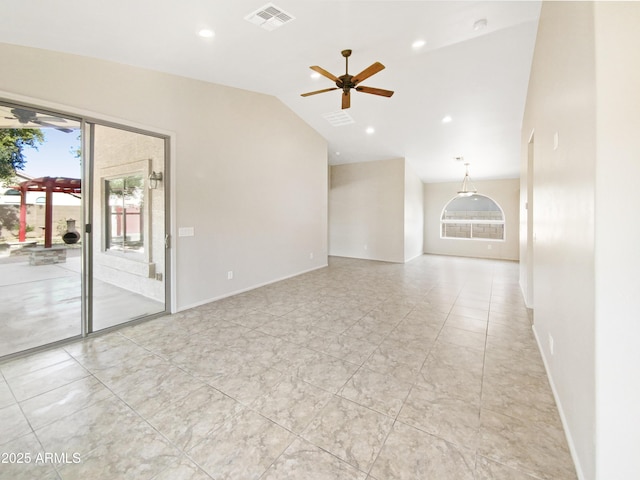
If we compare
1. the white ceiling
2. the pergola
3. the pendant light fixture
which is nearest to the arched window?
the pendant light fixture

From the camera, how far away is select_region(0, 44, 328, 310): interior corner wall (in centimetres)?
270

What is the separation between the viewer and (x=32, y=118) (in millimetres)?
2568

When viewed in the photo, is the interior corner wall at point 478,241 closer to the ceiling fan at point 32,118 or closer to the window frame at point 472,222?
the window frame at point 472,222

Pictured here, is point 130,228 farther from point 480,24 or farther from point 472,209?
point 472,209

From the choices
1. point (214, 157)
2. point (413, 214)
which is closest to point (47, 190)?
point (214, 157)

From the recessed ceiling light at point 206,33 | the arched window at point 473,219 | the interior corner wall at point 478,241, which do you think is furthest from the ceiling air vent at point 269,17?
the arched window at point 473,219

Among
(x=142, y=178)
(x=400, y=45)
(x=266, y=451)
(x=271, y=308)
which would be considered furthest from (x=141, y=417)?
(x=400, y=45)

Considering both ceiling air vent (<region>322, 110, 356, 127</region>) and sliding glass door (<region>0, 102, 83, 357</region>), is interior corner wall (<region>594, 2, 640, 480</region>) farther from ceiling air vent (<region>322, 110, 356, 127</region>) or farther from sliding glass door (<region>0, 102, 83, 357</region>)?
ceiling air vent (<region>322, 110, 356, 127</region>)

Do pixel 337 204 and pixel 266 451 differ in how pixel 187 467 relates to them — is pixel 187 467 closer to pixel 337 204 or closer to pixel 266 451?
pixel 266 451

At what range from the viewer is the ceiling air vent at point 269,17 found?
259 centimetres

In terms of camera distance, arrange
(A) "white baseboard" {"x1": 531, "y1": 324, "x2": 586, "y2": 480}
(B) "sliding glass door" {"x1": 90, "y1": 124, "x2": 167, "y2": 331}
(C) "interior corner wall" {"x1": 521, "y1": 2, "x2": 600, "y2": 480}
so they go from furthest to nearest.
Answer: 1. (B) "sliding glass door" {"x1": 90, "y1": 124, "x2": 167, "y2": 331}
2. (A) "white baseboard" {"x1": 531, "y1": 324, "x2": 586, "y2": 480}
3. (C) "interior corner wall" {"x1": 521, "y1": 2, "x2": 600, "y2": 480}

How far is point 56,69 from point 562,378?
5052 millimetres

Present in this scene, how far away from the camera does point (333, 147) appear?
7551 mm

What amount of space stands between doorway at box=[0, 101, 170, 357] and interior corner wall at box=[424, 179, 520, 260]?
9.00 metres
